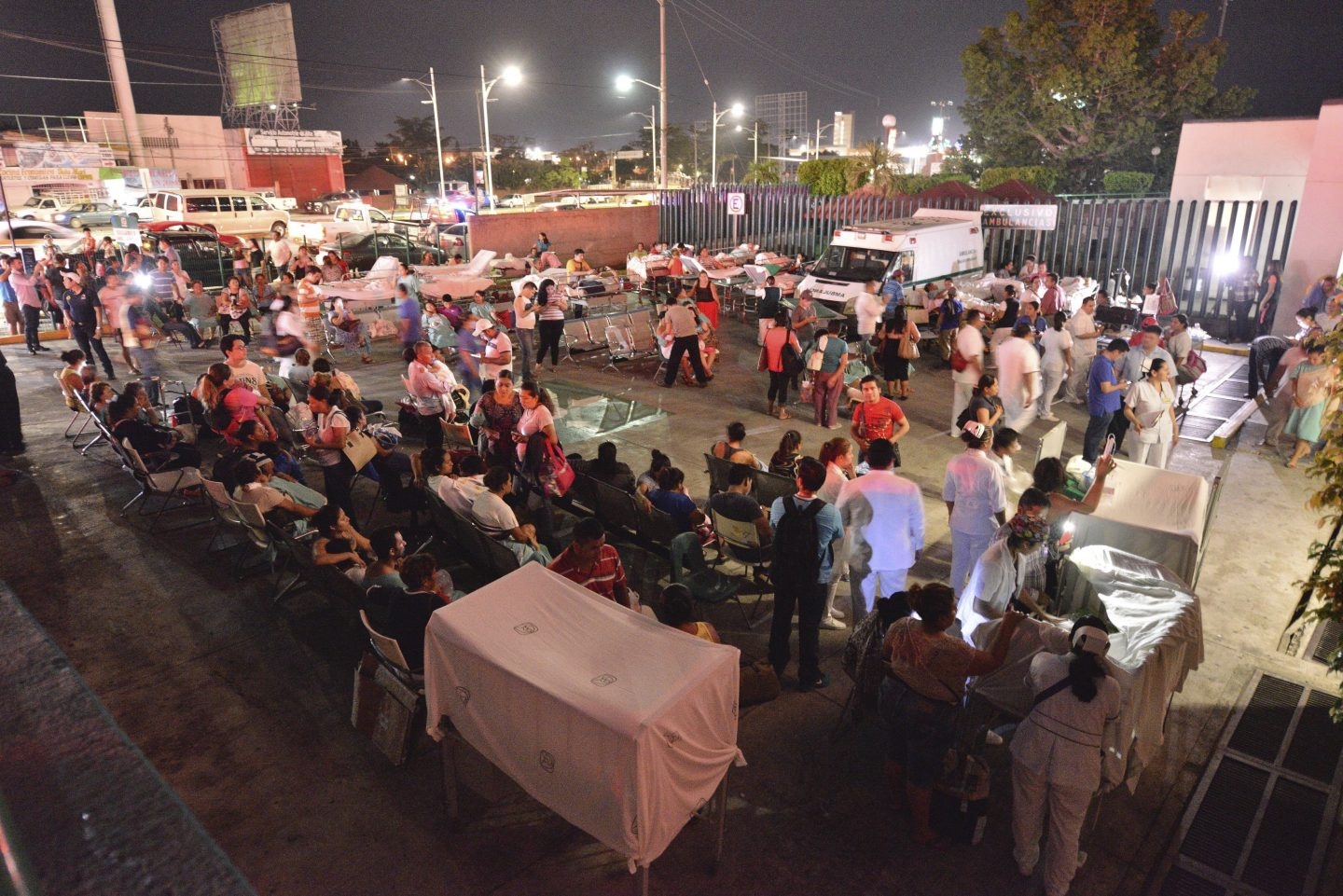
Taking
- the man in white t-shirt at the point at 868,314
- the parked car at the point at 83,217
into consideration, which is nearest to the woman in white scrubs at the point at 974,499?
the man in white t-shirt at the point at 868,314

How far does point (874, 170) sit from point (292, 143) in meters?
39.9

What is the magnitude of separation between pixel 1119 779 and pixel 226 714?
5.08 meters

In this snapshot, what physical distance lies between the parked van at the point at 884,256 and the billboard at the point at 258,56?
42726mm

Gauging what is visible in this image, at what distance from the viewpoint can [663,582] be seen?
691cm

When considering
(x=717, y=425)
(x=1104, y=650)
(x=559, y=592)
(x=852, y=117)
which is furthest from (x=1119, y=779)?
(x=852, y=117)

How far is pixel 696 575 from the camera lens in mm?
6117

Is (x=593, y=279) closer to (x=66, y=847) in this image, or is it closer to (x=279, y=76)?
(x=66, y=847)

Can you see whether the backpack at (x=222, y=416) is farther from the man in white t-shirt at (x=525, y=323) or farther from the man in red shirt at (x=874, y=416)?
the man in red shirt at (x=874, y=416)

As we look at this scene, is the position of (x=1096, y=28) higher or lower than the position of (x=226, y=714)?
higher

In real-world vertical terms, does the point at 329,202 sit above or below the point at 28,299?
above

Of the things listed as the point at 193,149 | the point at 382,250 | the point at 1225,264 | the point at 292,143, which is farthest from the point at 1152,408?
the point at 193,149

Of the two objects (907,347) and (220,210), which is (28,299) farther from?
(220,210)

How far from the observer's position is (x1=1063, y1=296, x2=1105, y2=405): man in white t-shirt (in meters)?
11.5

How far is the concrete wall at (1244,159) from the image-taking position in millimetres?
18344
